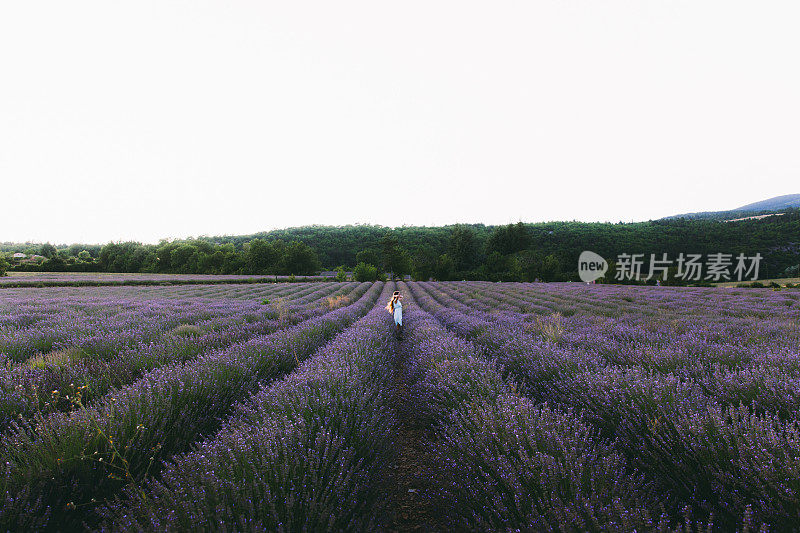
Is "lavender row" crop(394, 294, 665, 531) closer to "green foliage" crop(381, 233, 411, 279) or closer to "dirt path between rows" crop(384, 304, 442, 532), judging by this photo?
"dirt path between rows" crop(384, 304, 442, 532)

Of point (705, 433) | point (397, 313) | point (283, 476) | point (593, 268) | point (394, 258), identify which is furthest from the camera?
point (394, 258)

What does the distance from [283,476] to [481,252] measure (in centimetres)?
6964

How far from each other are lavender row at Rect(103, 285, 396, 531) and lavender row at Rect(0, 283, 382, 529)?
199 mm

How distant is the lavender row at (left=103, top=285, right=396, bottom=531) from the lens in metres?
1.26

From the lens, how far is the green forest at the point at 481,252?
137 ft

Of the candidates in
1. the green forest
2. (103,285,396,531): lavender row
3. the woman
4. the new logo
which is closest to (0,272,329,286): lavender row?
the green forest

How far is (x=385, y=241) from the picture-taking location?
164 ft

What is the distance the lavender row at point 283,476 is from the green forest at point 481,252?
34587 mm

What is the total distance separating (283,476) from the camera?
1.46 m

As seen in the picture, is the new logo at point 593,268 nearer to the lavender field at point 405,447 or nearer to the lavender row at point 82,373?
the lavender field at point 405,447

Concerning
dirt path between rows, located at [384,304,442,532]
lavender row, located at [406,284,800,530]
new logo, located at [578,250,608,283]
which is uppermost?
lavender row, located at [406,284,800,530]

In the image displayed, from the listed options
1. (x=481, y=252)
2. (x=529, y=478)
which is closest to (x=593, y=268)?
(x=481, y=252)

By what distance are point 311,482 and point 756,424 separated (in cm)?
238

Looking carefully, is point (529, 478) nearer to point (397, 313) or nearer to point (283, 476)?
point (283, 476)
